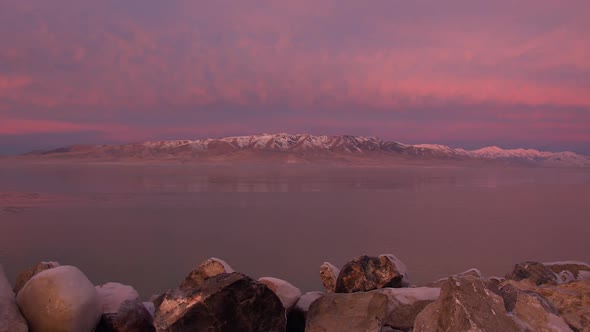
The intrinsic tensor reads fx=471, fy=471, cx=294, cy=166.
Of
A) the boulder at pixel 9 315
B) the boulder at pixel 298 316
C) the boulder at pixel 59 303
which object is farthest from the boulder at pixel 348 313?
the boulder at pixel 9 315

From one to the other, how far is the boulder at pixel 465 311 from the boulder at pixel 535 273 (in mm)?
2895

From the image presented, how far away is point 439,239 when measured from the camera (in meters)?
14.0

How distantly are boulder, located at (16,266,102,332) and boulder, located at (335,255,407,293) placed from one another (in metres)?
2.89

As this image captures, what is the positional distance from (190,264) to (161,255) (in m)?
1.30

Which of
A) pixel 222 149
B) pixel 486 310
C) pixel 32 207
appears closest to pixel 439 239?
pixel 486 310

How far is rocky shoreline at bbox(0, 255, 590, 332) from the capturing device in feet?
13.0

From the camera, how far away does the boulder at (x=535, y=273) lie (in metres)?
6.55

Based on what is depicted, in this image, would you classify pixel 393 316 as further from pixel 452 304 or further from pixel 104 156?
pixel 104 156

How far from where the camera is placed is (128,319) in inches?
184

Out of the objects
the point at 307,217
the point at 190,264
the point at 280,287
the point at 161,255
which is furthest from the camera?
the point at 307,217

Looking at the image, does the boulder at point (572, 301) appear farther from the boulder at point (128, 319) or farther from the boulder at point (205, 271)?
the boulder at point (128, 319)

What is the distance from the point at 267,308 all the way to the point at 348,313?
Answer: 0.80 m

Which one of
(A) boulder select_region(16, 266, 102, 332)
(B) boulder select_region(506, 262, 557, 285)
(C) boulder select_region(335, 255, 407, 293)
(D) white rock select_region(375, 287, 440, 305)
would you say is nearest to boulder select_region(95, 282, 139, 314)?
(A) boulder select_region(16, 266, 102, 332)

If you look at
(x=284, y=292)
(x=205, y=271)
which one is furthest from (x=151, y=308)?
(x=284, y=292)
